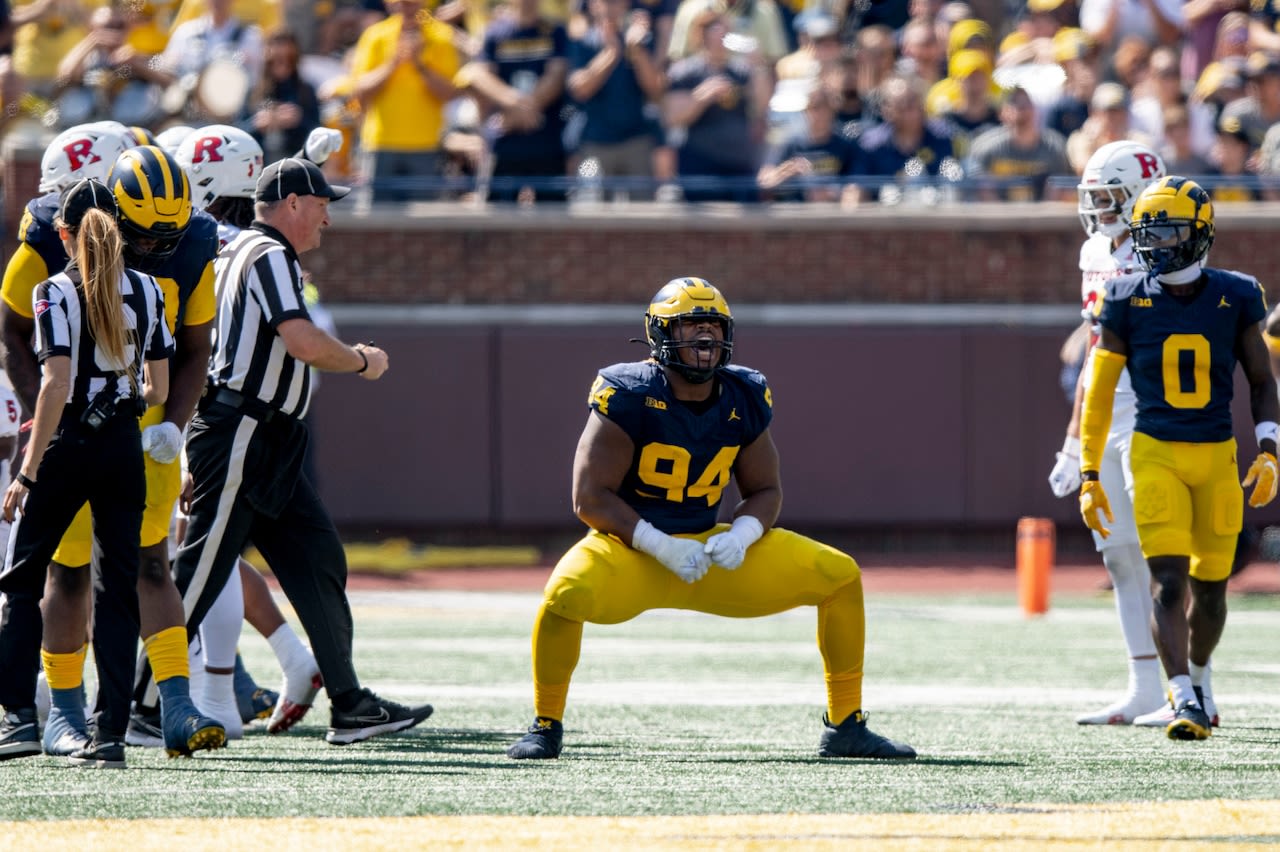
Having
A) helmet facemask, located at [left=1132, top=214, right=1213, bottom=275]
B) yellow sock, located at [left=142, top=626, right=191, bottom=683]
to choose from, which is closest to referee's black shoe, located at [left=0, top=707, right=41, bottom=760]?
yellow sock, located at [left=142, top=626, right=191, bottom=683]

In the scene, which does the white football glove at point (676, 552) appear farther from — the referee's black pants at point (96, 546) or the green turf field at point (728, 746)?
the referee's black pants at point (96, 546)

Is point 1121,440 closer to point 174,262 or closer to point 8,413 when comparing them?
point 174,262

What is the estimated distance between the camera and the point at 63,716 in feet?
20.8

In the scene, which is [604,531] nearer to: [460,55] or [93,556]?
[93,556]

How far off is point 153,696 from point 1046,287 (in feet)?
33.7

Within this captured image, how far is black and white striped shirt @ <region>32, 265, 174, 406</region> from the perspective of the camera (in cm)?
595

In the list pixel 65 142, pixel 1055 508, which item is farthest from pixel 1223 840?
pixel 1055 508

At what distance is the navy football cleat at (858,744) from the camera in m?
6.35

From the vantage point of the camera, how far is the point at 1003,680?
9.08 meters

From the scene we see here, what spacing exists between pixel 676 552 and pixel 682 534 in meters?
0.22

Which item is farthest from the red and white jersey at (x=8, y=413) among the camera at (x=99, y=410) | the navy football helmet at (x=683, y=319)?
the navy football helmet at (x=683, y=319)

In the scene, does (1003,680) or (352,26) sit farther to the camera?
(352,26)

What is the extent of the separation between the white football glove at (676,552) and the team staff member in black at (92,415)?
4.95 ft

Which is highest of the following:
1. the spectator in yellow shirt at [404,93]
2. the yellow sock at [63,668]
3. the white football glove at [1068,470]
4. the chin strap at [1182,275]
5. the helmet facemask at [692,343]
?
the spectator in yellow shirt at [404,93]
